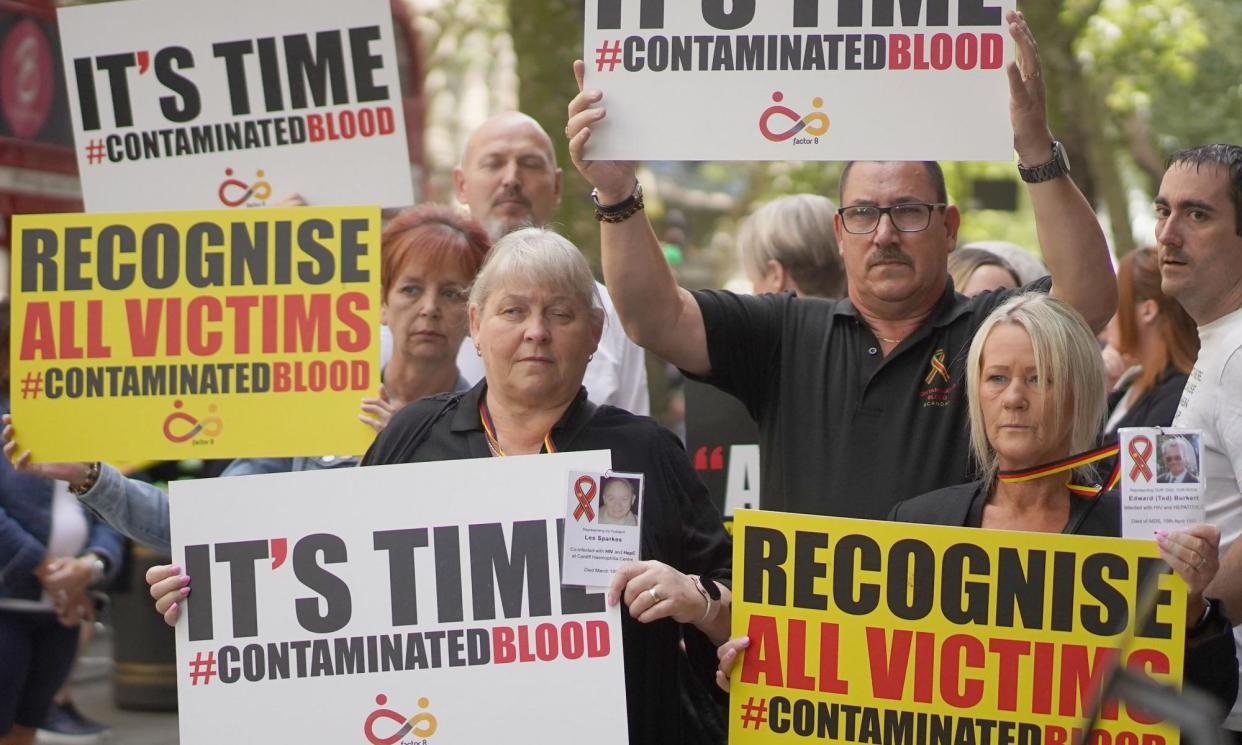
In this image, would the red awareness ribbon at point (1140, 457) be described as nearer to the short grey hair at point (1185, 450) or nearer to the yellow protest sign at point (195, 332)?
the short grey hair at point (1185, 450)

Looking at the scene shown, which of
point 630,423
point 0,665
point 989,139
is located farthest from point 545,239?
point 0,665

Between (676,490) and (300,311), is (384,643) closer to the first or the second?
(676,490)

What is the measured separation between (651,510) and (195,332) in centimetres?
157

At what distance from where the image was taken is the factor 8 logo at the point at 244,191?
15.8ft

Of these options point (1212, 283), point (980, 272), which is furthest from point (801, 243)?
point (1212, 283)

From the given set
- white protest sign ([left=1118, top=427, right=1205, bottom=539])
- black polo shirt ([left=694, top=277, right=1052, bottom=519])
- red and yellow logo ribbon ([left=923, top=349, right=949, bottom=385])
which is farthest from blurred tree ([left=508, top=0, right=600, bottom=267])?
white protest sign ([left=1118, top=427, right=1205, bottom=539])

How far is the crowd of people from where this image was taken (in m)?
3.47

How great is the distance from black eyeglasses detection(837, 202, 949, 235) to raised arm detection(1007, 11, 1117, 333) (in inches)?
13.8

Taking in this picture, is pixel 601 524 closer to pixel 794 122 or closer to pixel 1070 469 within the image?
pixel 1070 469

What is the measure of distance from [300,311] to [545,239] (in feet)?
3.10

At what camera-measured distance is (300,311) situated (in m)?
4.39

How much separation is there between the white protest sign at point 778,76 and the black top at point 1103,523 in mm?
888

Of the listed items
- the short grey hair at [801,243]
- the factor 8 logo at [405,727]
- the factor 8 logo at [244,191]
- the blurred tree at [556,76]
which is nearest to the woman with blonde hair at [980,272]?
the short grey hair at [801,243]

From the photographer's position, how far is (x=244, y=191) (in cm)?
484
